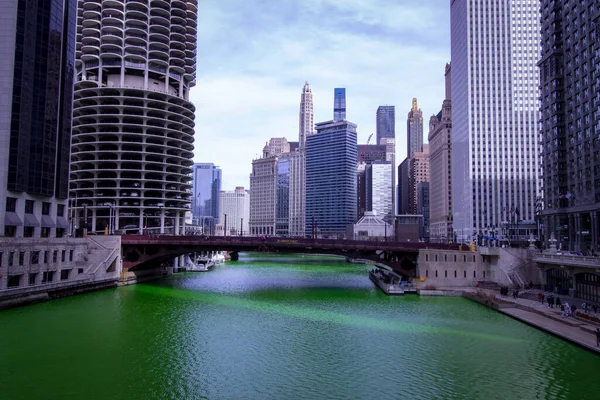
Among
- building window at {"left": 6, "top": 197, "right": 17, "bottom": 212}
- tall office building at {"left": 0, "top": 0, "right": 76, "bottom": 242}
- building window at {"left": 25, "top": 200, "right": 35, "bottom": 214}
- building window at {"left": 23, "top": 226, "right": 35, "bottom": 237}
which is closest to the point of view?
building window at {"left": 6, "top": 197, "right": 17, "bottom": 212}

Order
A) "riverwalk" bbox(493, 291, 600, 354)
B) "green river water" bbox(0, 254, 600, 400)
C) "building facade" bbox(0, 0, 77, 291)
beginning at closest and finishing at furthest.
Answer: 1. "green river water" bbox(0, 254, 600, 400)
2. "riverwalk" bbox(493, 291, 600, 354)
3. "building facade" bbox(0, 0, 77, 291)

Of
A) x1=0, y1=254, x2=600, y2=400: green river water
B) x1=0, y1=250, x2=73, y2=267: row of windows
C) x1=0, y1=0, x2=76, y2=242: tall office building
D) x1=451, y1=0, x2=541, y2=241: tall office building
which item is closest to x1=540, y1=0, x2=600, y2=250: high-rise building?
x1=0, y1=254, x2=600, y2=400: green river water

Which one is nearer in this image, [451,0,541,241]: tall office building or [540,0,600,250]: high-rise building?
[540,0,600,250]: high-rise building

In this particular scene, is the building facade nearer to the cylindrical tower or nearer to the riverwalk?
the cylindrical tower

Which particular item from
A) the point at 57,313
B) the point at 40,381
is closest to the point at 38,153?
the point at 57,313

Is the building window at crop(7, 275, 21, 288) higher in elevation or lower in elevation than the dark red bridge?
lower

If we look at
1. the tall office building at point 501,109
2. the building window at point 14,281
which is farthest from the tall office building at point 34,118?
the tall office building at point 501,109

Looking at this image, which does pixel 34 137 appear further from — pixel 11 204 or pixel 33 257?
pixel 33 257

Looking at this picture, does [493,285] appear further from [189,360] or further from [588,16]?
[189,360]
